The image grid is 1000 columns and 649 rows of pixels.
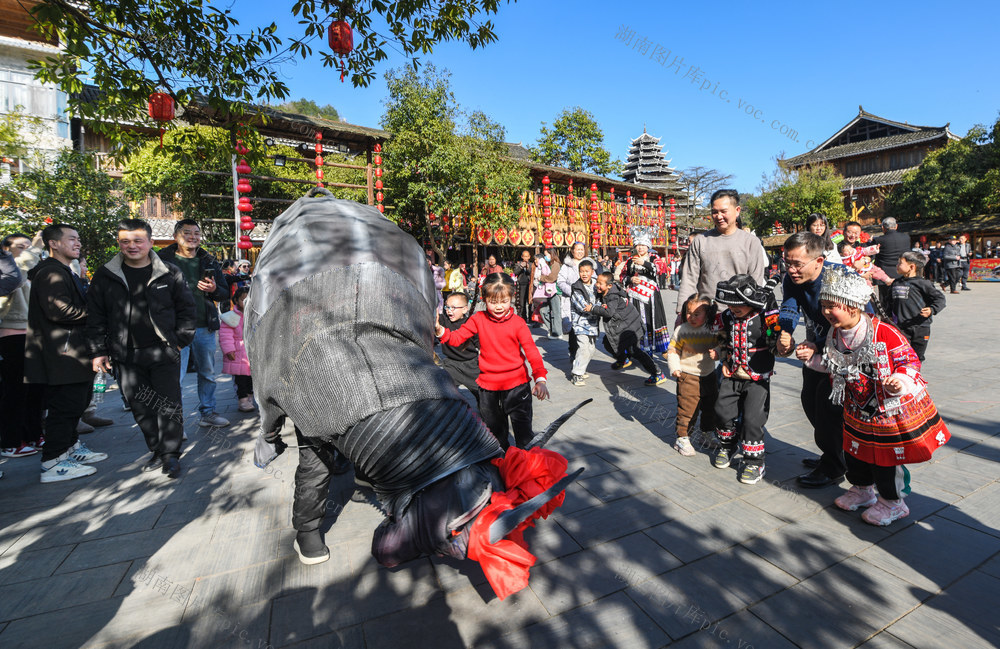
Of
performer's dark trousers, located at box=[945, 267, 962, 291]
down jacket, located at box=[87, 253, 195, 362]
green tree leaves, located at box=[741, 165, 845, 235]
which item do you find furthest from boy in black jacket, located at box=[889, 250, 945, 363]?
green tree leaves, located at box=[741, 165, 845, 235]

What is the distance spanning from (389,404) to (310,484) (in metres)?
1.30

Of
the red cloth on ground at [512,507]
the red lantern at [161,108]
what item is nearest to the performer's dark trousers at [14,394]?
the red lantern at [161,108]

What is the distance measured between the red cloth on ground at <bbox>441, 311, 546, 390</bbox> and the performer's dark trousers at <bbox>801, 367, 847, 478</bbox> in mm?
2073

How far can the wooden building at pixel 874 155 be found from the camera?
105 ft

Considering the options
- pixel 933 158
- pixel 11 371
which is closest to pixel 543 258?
pixel 11 371

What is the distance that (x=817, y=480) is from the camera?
3.50 meters

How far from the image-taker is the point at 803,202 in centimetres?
3247

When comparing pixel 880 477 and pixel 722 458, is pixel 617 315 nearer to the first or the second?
pixel 722 458

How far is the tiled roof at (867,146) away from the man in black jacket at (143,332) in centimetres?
4344

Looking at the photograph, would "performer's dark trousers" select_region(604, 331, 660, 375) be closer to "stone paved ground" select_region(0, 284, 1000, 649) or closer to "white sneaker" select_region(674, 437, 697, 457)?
"white sneaker" select_region(674, 437, 697, 457)

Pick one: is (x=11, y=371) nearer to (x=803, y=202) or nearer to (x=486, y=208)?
(x=486, y=208)

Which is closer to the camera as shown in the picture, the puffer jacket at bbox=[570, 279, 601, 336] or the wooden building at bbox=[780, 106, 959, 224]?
the puffer jacket at bbox=[570, 279, 601, 336]

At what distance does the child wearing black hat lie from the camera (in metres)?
3.48

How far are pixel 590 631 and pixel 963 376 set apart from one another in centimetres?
704
